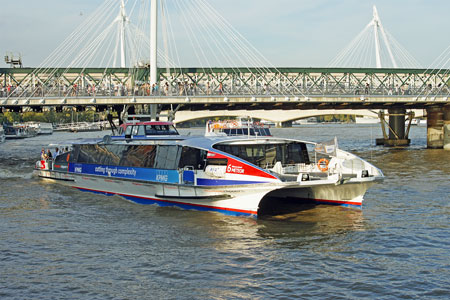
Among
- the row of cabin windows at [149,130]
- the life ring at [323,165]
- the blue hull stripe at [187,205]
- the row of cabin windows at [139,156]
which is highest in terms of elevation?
the row of cabin windows at [149,130]

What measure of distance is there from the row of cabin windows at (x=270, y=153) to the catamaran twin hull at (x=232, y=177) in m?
0.04

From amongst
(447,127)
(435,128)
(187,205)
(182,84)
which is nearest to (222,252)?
(187,205)

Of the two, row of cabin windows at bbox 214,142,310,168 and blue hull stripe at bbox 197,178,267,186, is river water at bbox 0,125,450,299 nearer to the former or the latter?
blue hull stripe at bbox 197,178,267,186

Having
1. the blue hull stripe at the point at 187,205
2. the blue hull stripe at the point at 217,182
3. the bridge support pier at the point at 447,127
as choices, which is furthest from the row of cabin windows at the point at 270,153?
the bridge support pier at the point at 447,127

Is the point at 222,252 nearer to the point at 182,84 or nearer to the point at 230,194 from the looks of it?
the point at 230,194

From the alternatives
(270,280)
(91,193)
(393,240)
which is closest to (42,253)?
(270,280)

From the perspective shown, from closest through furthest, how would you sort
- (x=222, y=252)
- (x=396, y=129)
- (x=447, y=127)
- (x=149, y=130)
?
(x=222, y=252) → (x=149, y=130) → (x=447, y=127) → (x=396, y=129)

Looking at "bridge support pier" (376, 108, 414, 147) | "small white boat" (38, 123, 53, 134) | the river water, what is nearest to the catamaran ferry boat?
the river water

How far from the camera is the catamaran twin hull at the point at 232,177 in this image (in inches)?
810

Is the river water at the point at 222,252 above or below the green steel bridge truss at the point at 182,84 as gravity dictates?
below

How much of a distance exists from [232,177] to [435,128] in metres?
47.3

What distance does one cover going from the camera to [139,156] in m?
25.6

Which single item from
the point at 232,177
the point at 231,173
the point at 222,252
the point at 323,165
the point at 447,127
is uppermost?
the point at 447,127

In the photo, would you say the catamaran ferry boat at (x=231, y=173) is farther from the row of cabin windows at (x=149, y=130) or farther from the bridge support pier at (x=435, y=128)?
the bridge support pier at (x=435, y=128)
